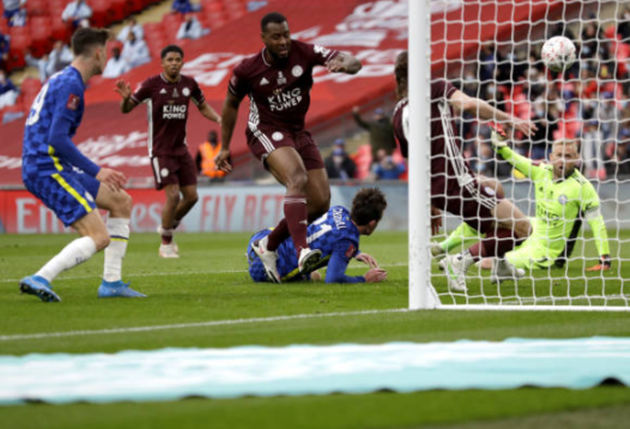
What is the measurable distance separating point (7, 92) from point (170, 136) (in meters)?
18.0

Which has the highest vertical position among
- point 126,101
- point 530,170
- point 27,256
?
point 126,101

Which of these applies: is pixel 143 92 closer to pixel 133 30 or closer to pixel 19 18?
pixel 133 30

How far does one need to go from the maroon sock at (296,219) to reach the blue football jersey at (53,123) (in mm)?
1749

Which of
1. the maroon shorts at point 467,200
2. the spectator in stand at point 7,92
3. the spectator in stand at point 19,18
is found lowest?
the maroon shorts at point 467,200

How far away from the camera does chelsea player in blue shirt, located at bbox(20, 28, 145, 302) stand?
707 centimetres

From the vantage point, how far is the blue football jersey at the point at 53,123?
7.07 metres

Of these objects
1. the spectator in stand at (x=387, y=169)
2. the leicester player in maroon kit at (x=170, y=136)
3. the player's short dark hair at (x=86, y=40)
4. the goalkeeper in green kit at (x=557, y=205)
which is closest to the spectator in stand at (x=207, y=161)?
the spectator in stand at (x=387, y=169)

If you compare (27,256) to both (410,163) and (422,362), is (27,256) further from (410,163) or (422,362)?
(422,362)

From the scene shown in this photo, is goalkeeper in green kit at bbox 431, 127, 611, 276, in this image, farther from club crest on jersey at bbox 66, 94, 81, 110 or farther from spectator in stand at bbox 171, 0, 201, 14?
spectator in stand at bbox 171, 0, 201, 14

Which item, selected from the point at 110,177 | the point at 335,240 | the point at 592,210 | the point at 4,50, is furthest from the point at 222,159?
the point at 4,50

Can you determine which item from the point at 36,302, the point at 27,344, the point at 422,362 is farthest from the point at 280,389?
the point at 36,302

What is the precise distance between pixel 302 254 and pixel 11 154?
69.0ft

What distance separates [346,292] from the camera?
26.0 feet

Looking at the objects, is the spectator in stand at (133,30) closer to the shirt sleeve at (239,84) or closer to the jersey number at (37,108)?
the shirt sleeve at (239,84)
